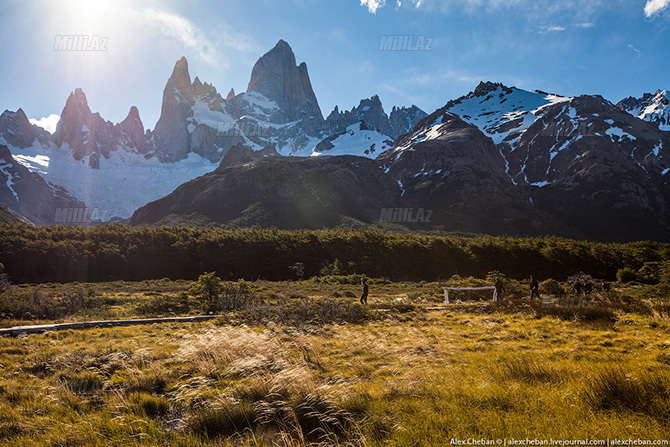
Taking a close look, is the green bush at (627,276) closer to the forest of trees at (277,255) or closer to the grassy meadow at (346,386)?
the forest of trees at (277,255)

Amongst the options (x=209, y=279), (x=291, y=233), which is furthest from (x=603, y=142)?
(x=209, y=279)

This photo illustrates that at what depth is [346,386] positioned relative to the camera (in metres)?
→ 6.16

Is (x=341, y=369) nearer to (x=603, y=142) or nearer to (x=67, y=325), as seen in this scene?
(x=67, y=325)

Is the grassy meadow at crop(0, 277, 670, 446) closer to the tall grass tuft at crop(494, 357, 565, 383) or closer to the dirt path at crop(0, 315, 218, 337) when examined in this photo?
the tall grass tuft at crop(494, 357, 565, 383)

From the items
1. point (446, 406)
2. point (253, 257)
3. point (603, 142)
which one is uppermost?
point (603, 142)

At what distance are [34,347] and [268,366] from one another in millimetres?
9159

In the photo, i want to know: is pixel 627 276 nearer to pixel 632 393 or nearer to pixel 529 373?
pixel 529 373

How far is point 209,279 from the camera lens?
81.7 feet

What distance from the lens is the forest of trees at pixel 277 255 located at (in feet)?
167

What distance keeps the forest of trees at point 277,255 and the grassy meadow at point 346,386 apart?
43.6 meters

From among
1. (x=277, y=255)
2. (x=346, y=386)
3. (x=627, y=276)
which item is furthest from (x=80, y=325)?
(x=627, y=276)

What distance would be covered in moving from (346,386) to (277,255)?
54.6 meters

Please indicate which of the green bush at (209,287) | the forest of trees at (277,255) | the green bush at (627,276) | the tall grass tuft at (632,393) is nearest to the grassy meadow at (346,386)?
the tall grass tuft at (632,393)

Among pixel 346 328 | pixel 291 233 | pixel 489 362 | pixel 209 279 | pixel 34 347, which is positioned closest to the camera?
pixel 489 362
